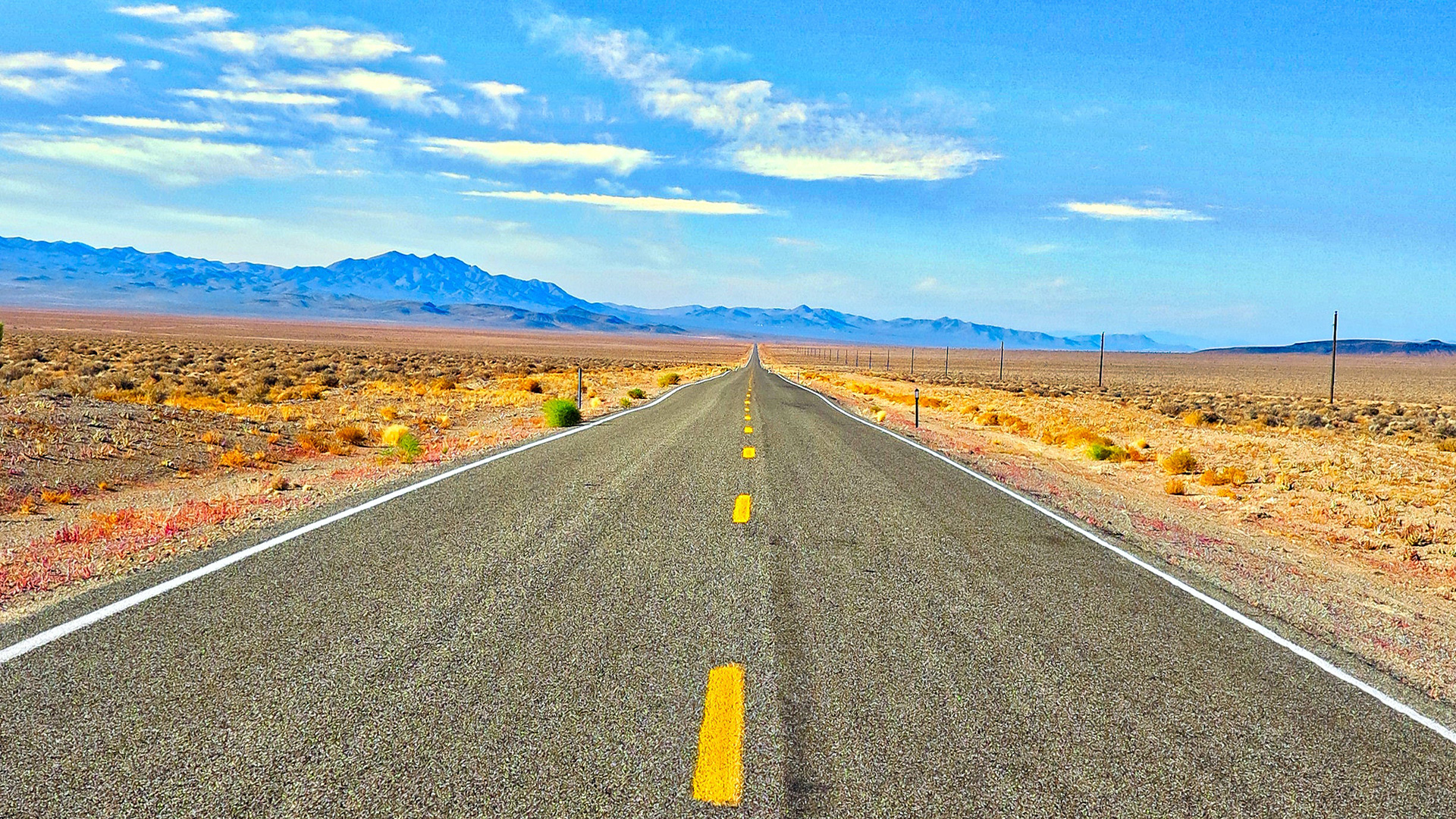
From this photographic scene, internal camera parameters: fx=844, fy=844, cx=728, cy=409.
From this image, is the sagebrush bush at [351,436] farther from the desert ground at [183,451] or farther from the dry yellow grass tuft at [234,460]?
the dry yellow grass tuft at [234,460]

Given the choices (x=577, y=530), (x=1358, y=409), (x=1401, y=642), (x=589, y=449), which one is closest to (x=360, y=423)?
(x=589, y=449)

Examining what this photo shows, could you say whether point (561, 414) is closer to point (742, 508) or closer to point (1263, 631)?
point (742, 508)

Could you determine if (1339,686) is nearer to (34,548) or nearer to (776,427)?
(34,548)

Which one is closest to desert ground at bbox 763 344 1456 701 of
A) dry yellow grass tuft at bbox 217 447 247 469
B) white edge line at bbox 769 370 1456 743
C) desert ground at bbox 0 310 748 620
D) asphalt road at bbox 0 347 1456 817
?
white edge line at bbox 769 370 1456 743

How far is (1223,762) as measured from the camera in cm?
387

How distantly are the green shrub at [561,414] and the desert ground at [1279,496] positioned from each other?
8708 mm

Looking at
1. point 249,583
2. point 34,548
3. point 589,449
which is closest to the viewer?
point 249,583

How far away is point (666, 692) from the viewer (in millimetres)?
4320

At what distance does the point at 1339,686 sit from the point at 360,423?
66.7 ft

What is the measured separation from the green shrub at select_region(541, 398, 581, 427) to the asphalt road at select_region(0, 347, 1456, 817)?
12271 mm

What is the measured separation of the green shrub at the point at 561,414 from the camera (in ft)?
66.1

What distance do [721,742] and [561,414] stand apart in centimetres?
1699

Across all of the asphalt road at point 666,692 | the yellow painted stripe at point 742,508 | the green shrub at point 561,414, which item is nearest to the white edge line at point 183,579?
the asphalt road at point 666,692

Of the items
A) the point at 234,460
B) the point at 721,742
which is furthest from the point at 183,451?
the point at 721,742
